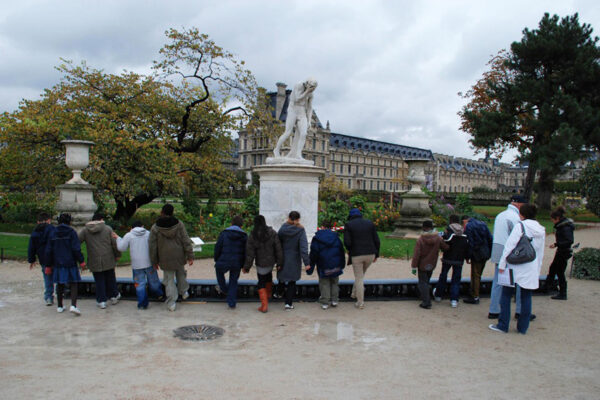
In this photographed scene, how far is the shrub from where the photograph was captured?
9391mm

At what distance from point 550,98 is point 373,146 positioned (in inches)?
3278

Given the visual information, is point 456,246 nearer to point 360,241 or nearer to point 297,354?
point 360,241

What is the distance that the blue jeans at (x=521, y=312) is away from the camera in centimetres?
563

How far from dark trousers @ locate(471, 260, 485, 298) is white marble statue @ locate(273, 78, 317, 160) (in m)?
4.33

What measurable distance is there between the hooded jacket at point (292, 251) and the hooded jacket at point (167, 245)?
5.05 feet

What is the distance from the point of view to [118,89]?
635 inches

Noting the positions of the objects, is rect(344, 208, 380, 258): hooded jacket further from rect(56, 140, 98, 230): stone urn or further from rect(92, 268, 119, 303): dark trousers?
rect(56, 140, 98, 230): stone urn

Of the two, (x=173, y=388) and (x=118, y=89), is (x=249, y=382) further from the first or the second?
(x=118, y=89)

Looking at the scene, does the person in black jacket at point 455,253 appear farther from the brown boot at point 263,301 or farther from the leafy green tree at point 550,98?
the leafy green tree at point 550,98

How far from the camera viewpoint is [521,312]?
5.70 m

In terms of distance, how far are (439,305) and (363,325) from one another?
187 cm

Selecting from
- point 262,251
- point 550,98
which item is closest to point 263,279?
point 262,251

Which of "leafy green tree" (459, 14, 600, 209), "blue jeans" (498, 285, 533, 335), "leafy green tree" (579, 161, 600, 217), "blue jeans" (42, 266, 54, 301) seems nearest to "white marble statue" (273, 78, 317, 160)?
"blue jeans" (42, 266, 54, 301)

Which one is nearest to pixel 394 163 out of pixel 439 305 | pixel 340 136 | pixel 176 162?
pixel 340 136
